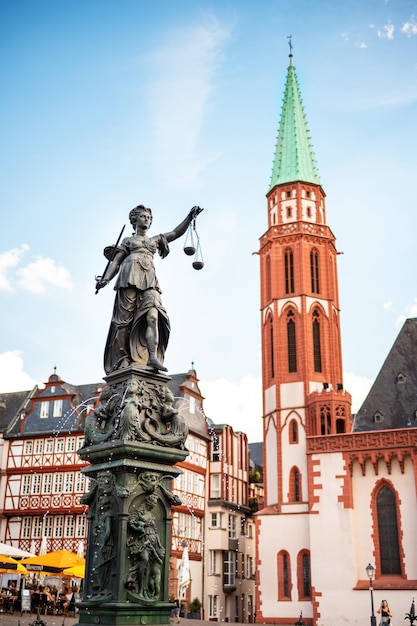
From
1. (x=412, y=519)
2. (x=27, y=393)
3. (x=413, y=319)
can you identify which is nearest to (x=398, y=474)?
(x=412, y=519)

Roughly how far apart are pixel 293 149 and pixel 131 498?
43494mm

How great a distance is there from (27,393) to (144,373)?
42.2 m

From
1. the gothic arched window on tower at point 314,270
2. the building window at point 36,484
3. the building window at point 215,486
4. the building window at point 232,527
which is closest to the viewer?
the building window at point 36,484

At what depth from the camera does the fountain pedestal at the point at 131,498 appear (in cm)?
741

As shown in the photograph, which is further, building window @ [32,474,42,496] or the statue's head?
building window @ [32,474,42,496]

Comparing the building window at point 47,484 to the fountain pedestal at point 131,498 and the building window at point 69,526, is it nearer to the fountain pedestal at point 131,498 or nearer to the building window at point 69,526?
the building window at point 69,526

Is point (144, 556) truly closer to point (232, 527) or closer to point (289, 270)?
point (289, 270)

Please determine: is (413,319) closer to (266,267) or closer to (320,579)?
(266,267)

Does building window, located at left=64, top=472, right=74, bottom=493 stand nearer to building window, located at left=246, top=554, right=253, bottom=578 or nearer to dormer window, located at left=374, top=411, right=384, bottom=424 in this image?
building window, located at left=246, top=554, right=253, bottom=578

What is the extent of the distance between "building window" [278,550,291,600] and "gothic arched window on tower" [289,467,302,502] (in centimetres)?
281

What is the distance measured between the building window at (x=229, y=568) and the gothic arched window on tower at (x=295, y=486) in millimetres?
9453

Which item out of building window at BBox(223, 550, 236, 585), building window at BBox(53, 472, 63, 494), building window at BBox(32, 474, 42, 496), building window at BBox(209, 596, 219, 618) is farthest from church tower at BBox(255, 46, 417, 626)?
building window at BBox(32, 474, 42, 496)

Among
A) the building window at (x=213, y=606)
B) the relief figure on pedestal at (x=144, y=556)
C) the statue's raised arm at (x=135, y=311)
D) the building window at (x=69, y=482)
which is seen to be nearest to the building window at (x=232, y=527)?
the building window at (x=213, y=606)

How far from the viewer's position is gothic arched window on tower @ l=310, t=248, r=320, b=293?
44.9 m
